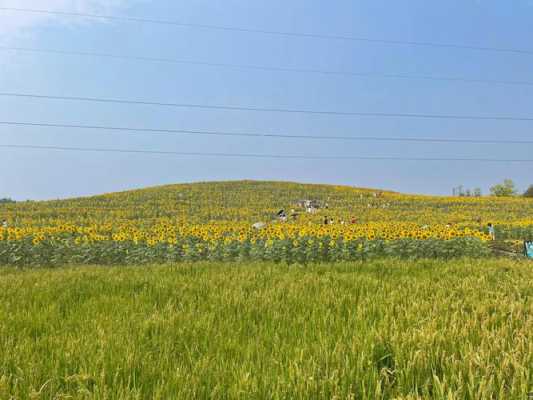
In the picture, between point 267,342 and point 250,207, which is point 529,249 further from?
point 250,207

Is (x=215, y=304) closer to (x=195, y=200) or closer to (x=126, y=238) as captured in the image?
(x=126, y=238)

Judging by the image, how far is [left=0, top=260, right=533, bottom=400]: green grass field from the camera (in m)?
1.82

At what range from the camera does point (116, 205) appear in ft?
102

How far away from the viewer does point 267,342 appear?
2.70 metres

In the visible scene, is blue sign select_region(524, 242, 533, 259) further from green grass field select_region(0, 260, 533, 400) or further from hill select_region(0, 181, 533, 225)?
hill select_region(0, 181, 533, 225)

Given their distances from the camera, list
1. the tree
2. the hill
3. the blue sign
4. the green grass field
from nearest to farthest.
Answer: the green grass field, the blue sign, the hill, the tree

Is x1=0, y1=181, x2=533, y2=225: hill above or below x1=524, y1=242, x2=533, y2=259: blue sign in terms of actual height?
above

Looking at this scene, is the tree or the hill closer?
the hill

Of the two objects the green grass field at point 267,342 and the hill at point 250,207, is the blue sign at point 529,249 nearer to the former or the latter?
the green grass field at point 267,342

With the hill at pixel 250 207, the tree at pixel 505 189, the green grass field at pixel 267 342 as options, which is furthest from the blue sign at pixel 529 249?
the tree at pixel 505 189

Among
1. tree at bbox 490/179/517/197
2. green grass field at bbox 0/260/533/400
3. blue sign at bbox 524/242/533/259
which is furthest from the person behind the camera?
tree at bbox 490/179/517/197

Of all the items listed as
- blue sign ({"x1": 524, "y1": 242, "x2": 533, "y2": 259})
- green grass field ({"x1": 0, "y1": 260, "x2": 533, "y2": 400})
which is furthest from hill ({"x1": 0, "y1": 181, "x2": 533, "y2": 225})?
green grass field ({"x1": 0, "y1": 260, "x2": 533, "y2": 400})

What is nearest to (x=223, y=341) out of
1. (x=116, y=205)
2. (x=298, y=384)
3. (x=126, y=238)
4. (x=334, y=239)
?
(x=298, y=384)

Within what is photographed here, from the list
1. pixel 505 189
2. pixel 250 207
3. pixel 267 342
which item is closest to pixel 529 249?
pixel 267 342
